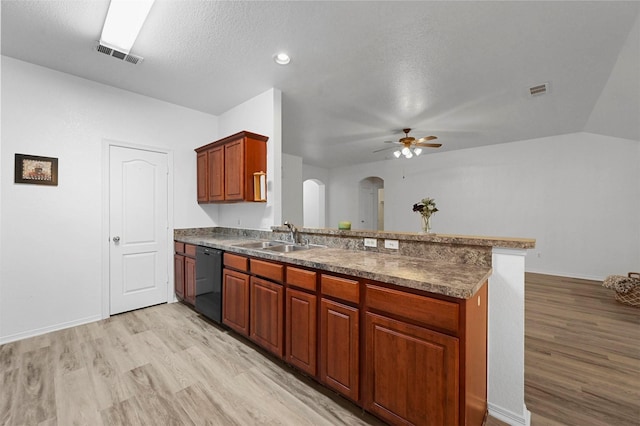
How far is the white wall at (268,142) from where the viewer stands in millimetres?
3240

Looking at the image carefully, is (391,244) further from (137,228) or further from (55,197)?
(55,197)

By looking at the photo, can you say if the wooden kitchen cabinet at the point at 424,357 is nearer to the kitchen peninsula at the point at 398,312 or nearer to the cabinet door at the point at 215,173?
the kitchen peninsula at the point at 398,312

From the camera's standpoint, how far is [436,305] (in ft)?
4.24

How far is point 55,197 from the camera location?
2828 millimetres

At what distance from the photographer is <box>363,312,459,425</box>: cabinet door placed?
1.25 m

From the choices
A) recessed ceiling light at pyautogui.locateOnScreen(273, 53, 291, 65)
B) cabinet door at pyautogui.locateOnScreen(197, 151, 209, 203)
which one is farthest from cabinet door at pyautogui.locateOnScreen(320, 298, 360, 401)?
cabinet door at pyautogui.locateOnScreen(197, 151, 209, 203)

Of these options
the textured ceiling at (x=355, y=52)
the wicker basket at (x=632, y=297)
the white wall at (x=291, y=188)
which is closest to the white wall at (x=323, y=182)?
the white wall at (x=291, y=188)

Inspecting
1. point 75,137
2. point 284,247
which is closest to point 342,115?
point 284,247

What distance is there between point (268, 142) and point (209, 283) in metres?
1.83

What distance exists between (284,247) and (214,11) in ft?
7.15

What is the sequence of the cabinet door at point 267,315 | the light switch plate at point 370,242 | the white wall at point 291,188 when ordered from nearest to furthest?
the cabinet door at point 267,315 → the light switch plate at point 370,242 → the white wall at point 291,188

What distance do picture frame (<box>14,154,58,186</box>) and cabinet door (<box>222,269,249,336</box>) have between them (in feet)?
7.03

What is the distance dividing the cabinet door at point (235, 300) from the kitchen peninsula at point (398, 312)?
0.17 m

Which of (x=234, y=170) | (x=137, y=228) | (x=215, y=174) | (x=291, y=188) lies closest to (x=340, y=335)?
(x=234, y=170)
